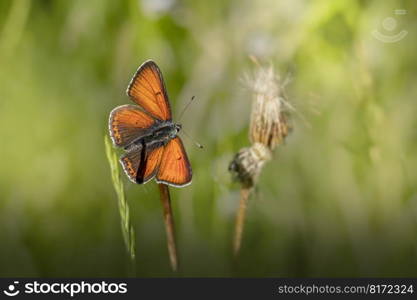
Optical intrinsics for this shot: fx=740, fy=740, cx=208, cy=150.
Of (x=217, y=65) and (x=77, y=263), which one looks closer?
(x=77, y=263)

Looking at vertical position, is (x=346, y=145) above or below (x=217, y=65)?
below

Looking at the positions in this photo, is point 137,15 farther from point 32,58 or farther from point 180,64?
point 32,58

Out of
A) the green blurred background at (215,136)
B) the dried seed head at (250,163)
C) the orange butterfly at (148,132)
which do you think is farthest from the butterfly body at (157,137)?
the green blurred background at (215,136)

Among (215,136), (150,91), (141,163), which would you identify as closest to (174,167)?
(141,163)

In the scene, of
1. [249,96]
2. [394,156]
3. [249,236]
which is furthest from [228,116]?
[394,156]

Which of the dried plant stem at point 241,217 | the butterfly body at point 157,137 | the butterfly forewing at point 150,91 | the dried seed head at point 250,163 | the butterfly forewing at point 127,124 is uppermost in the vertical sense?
the butterfly forewing at point 150,91

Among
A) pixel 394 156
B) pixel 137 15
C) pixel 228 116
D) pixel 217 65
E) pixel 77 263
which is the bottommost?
pixel 77 263

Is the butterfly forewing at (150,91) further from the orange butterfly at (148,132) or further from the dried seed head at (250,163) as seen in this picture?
the dried seed head at (250,163)
